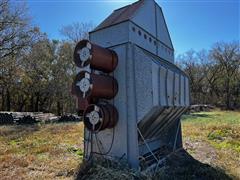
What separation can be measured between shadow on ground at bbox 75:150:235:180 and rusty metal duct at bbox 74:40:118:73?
1.82 metres

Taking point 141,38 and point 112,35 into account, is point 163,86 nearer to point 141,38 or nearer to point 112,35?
point 141,38

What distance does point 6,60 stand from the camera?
62.0ft

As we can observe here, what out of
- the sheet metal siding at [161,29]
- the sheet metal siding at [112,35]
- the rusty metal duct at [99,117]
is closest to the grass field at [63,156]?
the rusty metal duct at [99,117]

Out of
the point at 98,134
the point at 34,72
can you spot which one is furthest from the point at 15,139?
the point at 34,72

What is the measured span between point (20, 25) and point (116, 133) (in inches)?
632

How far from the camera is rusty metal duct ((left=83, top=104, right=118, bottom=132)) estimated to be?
464cm

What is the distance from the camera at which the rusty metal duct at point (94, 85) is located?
4469 mm

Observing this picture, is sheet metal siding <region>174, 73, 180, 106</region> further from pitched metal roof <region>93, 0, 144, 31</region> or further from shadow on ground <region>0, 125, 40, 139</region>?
shadow on ground <region>0, 125, 40, 139</region>

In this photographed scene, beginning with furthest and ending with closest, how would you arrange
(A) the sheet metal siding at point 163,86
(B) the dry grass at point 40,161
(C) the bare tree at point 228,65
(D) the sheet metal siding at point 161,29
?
(C) the bare tree at point 228,65
(D) the sheet metal siding at point 161,29
(A) the sheet metal siding at point 163,86
(B) the dry grass at point 40,161

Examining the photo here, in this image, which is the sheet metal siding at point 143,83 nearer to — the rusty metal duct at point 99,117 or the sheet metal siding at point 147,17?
the rusty metal duct at point 99,117

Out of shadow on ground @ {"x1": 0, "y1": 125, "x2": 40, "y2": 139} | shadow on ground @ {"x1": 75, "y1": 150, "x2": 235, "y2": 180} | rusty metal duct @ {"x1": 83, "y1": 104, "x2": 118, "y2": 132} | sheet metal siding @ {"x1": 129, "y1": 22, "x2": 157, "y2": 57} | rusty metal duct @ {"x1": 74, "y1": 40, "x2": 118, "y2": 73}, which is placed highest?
sheet metal siding @ {"x1": 129, "y1": 22, "x2": 157, "y2": 57}

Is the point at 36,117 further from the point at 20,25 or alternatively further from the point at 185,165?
the point at 185,165

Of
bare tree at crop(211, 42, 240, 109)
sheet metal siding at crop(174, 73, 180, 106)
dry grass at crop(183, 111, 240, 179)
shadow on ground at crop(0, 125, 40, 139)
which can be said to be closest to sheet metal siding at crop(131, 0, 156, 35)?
sheet metal siding at crop(174, 73, 180, 106)

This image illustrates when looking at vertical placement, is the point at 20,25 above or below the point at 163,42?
above
